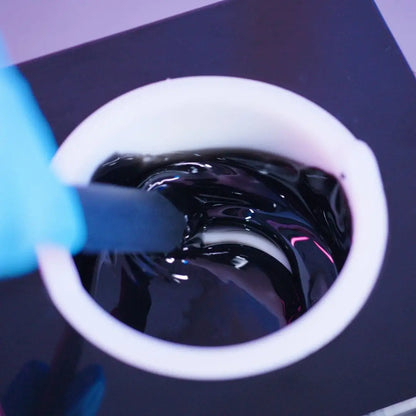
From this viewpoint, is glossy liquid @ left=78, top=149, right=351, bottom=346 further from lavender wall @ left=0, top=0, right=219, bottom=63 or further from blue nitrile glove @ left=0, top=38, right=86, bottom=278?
lavender wall @ left=0, top=0, right=219, bottom=63

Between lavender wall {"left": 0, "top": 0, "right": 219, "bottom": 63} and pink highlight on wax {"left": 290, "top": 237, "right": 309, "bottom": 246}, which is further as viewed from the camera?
lavender wall {"left": 0, "top": 0, "right": 219, "bottom": 63}

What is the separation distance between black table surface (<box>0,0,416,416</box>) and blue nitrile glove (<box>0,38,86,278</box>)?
70 millimetres

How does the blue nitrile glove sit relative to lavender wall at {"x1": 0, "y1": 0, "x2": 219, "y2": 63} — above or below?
below

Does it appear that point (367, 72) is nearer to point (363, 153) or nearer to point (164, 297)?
point (363, 153)

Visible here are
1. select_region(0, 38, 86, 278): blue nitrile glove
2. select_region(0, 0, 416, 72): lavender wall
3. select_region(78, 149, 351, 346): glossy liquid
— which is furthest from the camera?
select_region(0, 0, 416, 72): lavender wall

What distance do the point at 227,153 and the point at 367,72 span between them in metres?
0.11

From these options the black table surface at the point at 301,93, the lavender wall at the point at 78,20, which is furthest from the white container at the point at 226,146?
the lavender wall at the point at 78,20

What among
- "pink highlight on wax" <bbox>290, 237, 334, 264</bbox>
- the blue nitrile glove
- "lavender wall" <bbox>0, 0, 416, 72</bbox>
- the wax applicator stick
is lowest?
"pink highlight on wax" <bbox>290, 237, 334, 264</bbox>

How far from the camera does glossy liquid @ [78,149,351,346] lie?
1.20 ft

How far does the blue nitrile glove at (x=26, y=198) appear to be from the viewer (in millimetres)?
247

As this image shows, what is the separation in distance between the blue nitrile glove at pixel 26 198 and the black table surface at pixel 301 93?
7 centimetres

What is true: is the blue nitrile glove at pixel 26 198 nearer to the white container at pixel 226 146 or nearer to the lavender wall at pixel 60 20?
the white container at pixel 226 146

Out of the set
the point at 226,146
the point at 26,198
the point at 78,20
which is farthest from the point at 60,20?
the point at 26,198

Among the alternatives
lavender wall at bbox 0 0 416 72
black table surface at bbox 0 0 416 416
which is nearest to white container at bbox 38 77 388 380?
black table surface at bbox 0 0 416 416
